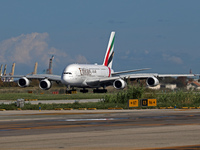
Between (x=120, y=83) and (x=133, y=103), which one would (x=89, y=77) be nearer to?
(x=120, y=83)

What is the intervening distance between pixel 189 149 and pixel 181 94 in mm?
33922

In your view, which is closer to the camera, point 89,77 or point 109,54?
point 89,77

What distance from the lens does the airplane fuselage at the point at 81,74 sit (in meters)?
72.8

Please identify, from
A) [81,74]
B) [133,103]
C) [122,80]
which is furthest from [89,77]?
[133,103]

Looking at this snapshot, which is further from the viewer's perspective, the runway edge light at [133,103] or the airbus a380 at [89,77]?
the airbus a380 at [89,77]

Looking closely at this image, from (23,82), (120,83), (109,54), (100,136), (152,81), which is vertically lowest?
(100,136)

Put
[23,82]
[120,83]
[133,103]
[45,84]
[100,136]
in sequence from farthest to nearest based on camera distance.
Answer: [23,82] → [45,84] → [120,83] → [133,103] → [100,136]

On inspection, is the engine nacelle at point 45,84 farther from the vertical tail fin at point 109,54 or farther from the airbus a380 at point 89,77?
the vertical tail fin at point 109,54

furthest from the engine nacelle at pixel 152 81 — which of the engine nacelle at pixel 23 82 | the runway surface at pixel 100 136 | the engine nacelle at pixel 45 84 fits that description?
the runway surface at pixel 100 136

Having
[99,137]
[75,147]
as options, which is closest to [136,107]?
[99,137]

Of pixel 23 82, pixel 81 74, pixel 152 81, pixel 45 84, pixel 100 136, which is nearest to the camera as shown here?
pixel 100 136

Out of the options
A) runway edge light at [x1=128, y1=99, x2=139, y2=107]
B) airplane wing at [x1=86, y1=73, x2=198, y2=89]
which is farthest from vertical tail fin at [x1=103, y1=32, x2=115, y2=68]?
runway edge light at [x1=128, y1=99, x2=139, y2=107]

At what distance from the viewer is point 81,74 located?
7450cm

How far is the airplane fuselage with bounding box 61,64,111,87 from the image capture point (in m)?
72.8
